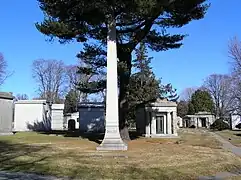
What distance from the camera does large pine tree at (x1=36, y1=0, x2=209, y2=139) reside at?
20016 mm

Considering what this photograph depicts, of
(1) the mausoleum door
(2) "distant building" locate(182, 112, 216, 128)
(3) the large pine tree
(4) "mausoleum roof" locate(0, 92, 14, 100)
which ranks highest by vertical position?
(3) the large pine tree

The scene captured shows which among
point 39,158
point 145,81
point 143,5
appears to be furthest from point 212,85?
Answer: point 39,158

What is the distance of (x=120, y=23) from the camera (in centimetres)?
2402

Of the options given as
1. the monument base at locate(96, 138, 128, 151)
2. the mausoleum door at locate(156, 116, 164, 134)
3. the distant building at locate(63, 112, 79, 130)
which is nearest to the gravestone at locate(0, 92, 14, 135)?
the monument base at locate(96, 138, 128, 151)

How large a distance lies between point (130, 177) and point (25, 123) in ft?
110

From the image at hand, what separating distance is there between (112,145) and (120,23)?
881 cm

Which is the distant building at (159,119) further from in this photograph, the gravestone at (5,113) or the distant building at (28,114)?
the gravestone at (5,113)

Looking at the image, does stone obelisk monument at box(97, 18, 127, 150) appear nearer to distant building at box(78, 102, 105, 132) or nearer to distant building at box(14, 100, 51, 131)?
distant building at box(78, 102, 105, 132)

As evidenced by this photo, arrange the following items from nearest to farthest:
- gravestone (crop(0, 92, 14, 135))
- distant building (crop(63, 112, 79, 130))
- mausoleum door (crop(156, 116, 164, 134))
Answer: gravestone (crop(0, 92, 14, 135))
mausoleum door (crop(156, 116, 164, 134))
distant building (crop(63, 112, 79, 130))

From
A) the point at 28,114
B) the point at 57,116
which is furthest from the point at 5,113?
the point at 57,116

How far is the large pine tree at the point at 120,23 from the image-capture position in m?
20.0

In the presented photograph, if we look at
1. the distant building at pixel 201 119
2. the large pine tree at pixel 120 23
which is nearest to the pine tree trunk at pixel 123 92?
the large pine tree at pixel 120 23

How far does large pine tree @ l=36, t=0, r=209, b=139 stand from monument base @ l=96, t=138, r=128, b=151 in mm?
5170

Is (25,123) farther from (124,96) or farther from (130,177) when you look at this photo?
(130,177)
